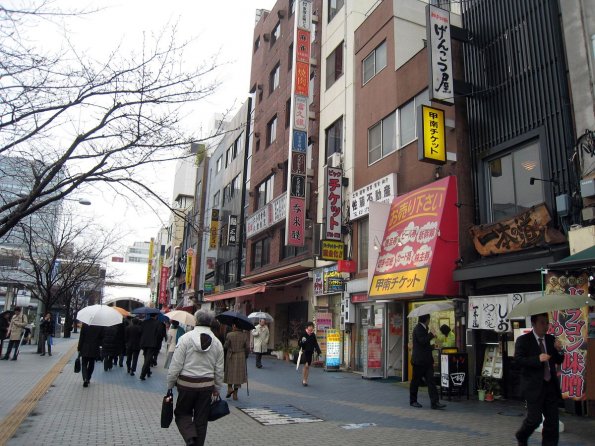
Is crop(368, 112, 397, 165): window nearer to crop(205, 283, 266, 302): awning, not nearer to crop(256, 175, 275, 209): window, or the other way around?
crop(205, 283, 266, 302): awning

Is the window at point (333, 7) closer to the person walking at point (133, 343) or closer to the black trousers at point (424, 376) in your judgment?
the person walking at point (133, 343)

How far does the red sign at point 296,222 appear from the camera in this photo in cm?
2029

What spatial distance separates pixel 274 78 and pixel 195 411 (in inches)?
1089

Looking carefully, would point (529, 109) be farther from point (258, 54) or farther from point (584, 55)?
point (258, 54)

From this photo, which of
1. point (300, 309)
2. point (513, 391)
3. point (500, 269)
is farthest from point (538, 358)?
point (300, 309)

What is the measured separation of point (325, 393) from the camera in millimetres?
11820

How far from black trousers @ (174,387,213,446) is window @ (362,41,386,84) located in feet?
47.0

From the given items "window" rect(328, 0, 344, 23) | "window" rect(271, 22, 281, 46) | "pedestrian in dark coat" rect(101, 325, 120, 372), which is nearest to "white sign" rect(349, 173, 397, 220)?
"pedestrian in dark coat" rect(101, 325, 120, 372)

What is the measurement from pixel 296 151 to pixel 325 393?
1159 centimetres

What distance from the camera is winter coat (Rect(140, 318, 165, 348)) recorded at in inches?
527

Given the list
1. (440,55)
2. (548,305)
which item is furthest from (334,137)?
(548,305)

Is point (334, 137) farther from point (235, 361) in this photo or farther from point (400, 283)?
point (235, 361)

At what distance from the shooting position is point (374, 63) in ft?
58.7

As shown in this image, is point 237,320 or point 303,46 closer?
point 237,320
